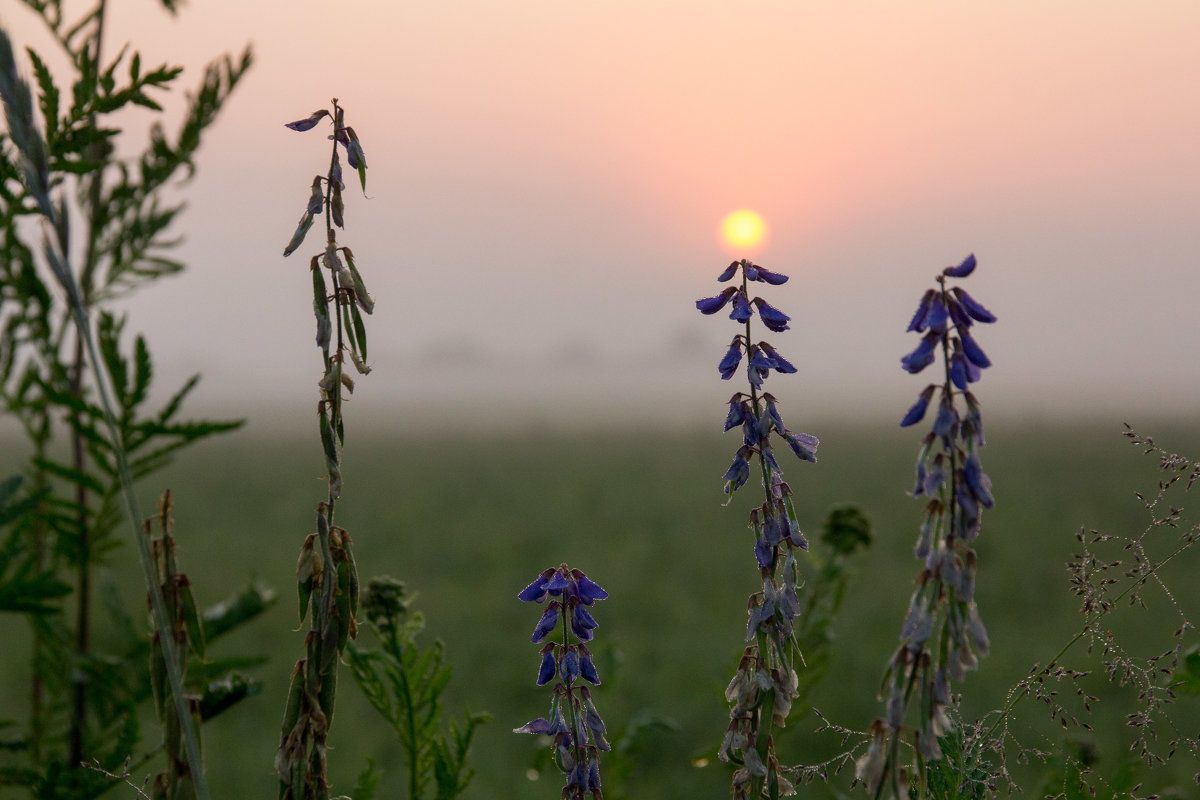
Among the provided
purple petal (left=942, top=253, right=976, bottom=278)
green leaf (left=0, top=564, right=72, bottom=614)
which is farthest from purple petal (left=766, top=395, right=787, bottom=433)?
green leaf (left=0, top=564, right=72, bottom=614)

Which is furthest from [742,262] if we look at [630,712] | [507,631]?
[507,631]

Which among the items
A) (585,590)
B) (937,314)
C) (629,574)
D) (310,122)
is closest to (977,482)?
(937,314)

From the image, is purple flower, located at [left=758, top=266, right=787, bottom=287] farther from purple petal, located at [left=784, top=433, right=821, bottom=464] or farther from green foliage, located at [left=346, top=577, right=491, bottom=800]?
green foliage, located at [left=346, top=577, right=491, bottom=800]

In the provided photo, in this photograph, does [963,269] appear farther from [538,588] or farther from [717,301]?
[538,588]

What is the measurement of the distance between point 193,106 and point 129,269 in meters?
0.66

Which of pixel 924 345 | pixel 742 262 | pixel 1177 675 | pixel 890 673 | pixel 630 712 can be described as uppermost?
pixel 742 262

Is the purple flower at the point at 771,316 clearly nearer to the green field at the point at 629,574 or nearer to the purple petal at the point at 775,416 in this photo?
the purple petal at the point at 775,416

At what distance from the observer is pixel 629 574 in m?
16.2

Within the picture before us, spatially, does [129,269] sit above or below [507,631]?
above

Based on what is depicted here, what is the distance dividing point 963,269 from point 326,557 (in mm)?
949

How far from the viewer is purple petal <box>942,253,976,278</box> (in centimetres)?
117

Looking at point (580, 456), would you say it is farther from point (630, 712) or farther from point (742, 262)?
point (742, 262)

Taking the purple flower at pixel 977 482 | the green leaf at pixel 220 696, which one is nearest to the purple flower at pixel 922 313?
the purple flower at pixel 977 482

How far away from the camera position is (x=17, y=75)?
1.09 meters
